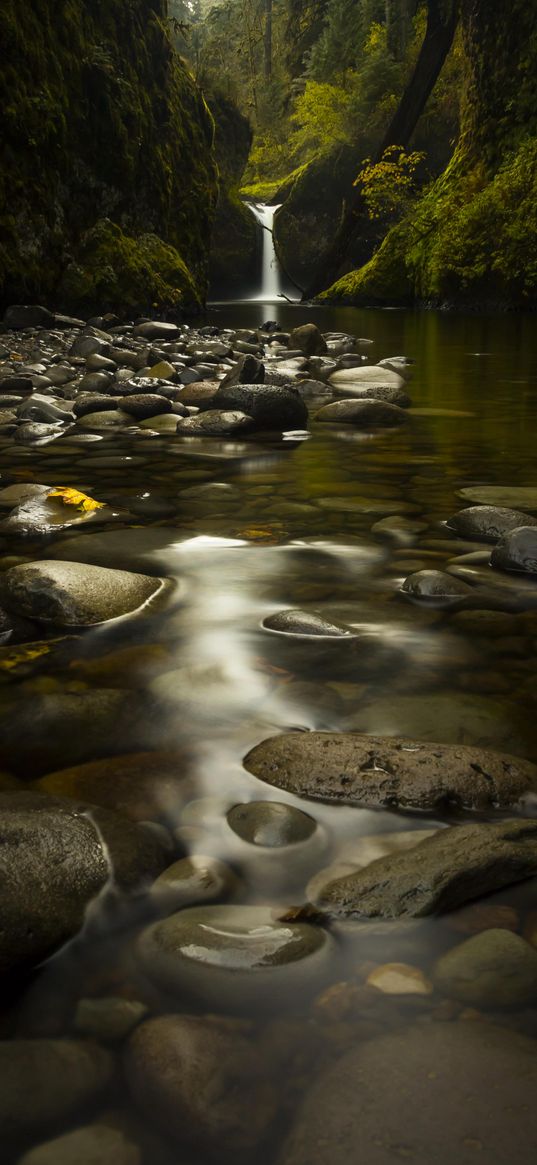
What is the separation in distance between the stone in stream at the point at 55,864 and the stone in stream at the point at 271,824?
14 centimetres

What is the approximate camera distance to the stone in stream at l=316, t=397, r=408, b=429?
604 centimetres

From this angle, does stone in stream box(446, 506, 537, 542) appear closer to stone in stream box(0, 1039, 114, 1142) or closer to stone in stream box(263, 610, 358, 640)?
stone in stream box(263, 610, 358, 640)

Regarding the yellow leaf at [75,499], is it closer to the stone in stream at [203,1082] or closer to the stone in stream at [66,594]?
the stone in stream at [66,594]

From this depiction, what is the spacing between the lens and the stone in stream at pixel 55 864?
1.13m

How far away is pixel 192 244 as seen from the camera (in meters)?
19.3

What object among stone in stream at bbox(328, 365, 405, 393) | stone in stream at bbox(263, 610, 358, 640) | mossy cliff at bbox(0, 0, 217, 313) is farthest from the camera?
mossy cliff at bbox(0, 0, 217, 313)

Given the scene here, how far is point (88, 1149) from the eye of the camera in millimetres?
872

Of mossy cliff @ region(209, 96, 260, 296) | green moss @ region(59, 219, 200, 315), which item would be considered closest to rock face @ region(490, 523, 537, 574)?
green moss @ region(59, 219, 200, 315)

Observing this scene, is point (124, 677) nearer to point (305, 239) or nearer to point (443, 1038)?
point (443, 1038)

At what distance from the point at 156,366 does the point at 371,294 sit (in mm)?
18193

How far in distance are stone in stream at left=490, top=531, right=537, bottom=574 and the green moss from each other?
13082mm

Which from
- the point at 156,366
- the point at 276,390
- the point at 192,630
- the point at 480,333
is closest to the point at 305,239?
the point at 480,333

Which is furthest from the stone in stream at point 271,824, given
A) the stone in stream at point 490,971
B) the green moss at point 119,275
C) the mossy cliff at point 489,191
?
the mossy cliff at point 489,191

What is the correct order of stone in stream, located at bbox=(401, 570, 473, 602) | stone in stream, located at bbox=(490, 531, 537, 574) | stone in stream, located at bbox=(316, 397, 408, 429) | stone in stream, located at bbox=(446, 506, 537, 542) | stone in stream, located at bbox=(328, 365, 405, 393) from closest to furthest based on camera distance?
stone in stream, located at bbox=(401, 570, 473, 602) < stone in stream, located at bbox=(490, 531, 537, 574) < stone in stream, located at bbox=(446, 506, 537, 542) < stone in stream, located at bbox=(316, 397, 408, 429) < stone in stream, located at bbox=(328, 365, 405, 393)
